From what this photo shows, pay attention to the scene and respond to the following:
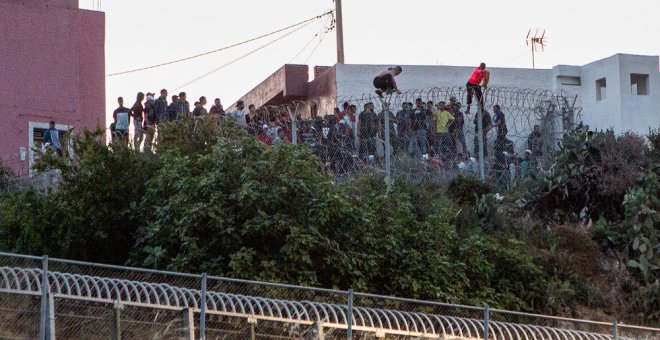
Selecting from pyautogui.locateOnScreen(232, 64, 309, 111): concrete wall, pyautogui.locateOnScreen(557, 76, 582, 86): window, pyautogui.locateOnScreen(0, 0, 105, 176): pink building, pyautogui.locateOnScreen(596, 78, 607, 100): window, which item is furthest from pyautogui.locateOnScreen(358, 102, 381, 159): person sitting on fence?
pyautogui.locateOnScreen(596, 78, 607, 100): window

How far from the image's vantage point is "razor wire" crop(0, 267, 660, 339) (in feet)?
42.7

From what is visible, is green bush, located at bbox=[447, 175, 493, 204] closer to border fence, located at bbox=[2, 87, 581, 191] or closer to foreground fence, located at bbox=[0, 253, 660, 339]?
border fence, located at bbox=[2, 87, 581, 191]

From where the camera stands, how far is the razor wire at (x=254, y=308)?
42.7ft

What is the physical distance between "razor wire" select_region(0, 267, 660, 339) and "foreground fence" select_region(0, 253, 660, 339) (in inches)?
0.4

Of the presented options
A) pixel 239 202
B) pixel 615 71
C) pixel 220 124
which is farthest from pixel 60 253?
pixel 615 71

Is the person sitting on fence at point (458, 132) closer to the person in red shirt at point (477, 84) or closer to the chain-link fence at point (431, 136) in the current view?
the chain-link fence at point (431, 136)

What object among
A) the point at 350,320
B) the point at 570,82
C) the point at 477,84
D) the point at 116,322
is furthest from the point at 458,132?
the point at 116,322

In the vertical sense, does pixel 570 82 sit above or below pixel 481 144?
above

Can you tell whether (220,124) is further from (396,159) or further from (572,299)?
(572,299)

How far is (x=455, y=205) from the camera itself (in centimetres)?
2214

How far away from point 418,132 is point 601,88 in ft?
31.4

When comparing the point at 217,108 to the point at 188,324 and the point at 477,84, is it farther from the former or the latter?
the point at 188,324

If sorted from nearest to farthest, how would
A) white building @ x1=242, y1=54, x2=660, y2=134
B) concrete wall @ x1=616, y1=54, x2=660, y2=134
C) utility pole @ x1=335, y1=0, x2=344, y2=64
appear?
white building @ x1=242, y1=54, x2=660, y2=134, concrete wall @ x1=616, y1=54, x2=660, y2=134, utility pole @ x1=335, y1=0, x2=344, y2=64

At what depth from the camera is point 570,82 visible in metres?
32.8
